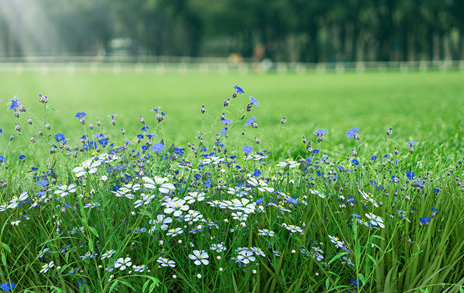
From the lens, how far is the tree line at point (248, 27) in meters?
54.4

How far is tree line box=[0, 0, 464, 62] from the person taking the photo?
178 feet

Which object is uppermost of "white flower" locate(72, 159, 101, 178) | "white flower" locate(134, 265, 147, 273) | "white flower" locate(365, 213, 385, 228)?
"white flower" locate(72, 159, 101, 178)

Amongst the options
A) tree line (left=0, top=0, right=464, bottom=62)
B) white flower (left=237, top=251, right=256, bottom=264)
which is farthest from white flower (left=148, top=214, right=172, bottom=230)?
tree line (left=0, top=0, right=464, bottom=62)

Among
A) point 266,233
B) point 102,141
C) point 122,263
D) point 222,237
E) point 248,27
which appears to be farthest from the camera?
point 248,27

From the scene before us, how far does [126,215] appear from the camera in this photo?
97.6 inches

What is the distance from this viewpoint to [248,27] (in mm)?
60500

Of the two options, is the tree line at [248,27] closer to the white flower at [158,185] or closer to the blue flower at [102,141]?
the blue flower at [102,141]

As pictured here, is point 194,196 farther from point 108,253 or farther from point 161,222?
point 108,253

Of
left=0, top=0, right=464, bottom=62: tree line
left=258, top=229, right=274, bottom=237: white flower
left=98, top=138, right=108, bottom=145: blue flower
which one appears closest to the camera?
left=258, top=229, right=274, bottom=237: white flower

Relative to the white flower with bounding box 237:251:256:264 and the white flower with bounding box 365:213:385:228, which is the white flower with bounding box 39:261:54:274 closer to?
the white flower with bounding box 237:251:256:264

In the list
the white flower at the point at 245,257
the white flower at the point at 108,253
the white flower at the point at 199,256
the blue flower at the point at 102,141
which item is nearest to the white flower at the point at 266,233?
the white flower at the point at 245,257

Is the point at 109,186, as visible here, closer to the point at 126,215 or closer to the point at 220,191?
the point at 126,215

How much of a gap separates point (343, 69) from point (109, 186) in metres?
41.2

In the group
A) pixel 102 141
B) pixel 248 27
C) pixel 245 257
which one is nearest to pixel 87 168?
pixel 102 141
